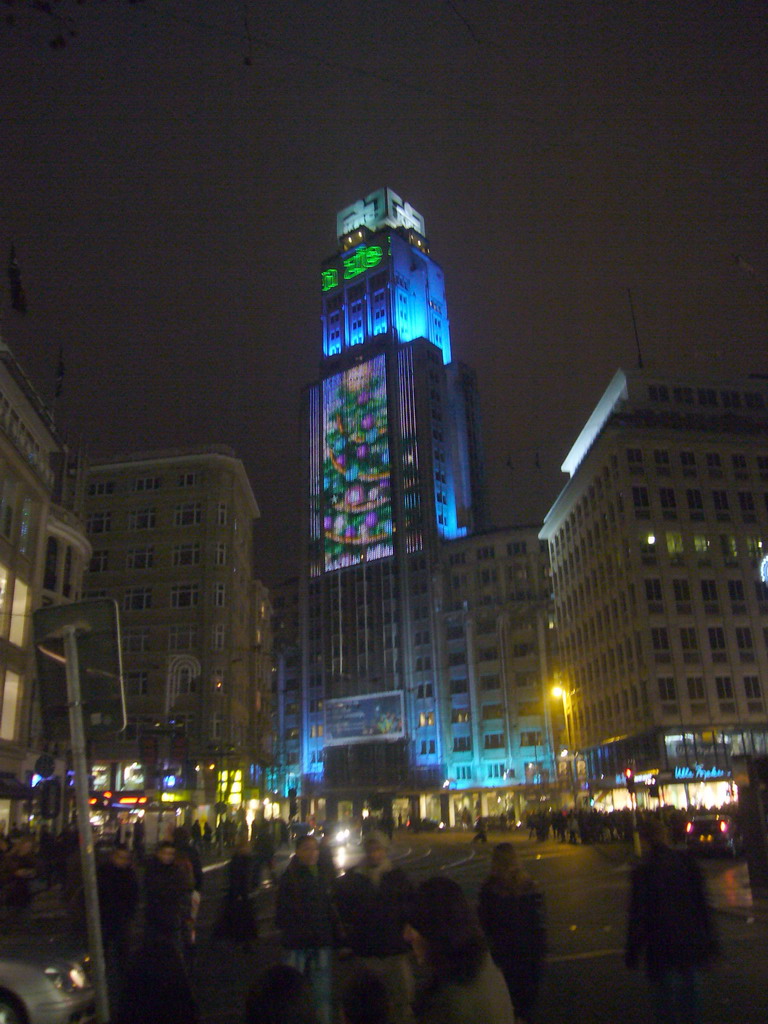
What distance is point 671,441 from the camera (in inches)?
2758

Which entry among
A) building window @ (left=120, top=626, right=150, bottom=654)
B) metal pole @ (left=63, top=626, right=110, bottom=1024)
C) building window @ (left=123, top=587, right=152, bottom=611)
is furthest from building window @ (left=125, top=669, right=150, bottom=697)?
metal pole @ (left=63, top=626, right=110, bottom=1024)

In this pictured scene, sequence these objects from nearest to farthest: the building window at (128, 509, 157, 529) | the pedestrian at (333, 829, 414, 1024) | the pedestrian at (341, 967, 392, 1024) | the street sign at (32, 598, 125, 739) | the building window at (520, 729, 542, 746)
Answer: the pedestrian at (341, 967, 392, 1024) → the street sign at (32, 598, 125, 739) → the pedestrian at (333, 829, 414, 1024) → the building window at (128, 509, 157, 529) → the building window at (520, 729, 542, 746)

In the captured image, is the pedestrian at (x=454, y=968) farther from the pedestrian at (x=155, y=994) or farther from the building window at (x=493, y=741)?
the building window at (x=493, y=741)

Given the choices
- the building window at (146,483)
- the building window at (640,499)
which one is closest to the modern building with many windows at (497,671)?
the building window at (640,499)

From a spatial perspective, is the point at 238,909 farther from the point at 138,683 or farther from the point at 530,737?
the point at 530,737

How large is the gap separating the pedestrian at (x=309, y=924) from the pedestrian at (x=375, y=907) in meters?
0.16

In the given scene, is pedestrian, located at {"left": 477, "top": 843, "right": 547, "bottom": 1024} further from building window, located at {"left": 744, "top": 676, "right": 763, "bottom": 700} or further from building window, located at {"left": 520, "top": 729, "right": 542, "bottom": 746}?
building window, located at {"left": 520, "top": 729, "right": 542, "bottom": 746}

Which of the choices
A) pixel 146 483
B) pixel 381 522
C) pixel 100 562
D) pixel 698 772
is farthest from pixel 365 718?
pixel 698 772

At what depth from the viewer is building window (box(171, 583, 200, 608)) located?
69312 millimetres

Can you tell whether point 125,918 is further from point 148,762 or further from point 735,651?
point 735,651

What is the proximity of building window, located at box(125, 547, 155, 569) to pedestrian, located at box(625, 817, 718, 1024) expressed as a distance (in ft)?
221

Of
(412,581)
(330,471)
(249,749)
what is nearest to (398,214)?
(330,471)

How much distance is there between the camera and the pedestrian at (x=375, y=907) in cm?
752

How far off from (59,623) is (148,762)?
2752 cm
